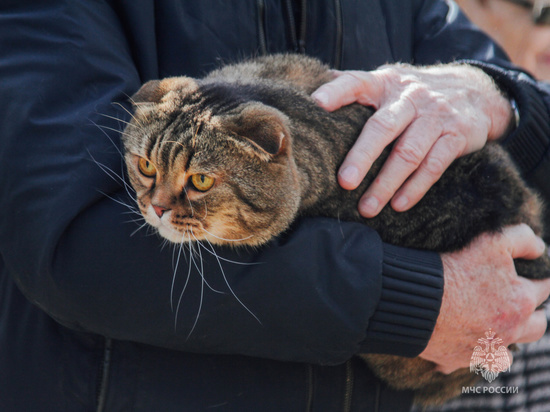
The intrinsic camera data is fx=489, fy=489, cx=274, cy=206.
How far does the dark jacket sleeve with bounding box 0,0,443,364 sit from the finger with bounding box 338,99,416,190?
0.29m

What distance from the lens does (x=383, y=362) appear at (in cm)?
174

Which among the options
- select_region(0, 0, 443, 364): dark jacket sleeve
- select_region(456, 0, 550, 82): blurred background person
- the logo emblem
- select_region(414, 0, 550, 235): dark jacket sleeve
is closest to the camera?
select_region(0, 0, 443, 364): dark jacket sleeve

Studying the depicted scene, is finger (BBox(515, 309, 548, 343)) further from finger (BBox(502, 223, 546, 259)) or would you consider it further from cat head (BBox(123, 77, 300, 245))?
cat head (BBox(123, 77, 300, 245))

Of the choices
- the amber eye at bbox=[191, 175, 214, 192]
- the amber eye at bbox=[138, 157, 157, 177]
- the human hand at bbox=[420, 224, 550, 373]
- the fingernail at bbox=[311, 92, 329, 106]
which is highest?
the fingernail at bbox=[311, 92, 329, 106]

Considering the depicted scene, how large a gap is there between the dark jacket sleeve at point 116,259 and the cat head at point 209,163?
13 centimetres

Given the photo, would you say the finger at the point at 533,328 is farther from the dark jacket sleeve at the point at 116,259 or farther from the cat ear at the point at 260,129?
the cat ear at the point at 260,129

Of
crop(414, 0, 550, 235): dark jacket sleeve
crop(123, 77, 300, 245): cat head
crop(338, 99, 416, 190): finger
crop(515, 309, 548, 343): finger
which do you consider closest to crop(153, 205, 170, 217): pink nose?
crop(123, 77, 300, 245): cat head

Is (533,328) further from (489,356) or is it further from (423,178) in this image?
(423,178)

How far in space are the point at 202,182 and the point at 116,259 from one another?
0.41m

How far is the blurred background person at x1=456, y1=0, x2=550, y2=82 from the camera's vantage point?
440 cm

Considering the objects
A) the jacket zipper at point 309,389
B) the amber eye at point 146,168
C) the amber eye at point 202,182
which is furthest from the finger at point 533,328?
the amber eye at point 146,168

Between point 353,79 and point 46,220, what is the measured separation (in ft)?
4.09

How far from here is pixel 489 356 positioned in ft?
5.74

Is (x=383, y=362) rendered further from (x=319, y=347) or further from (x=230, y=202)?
(x=230, y=202)
